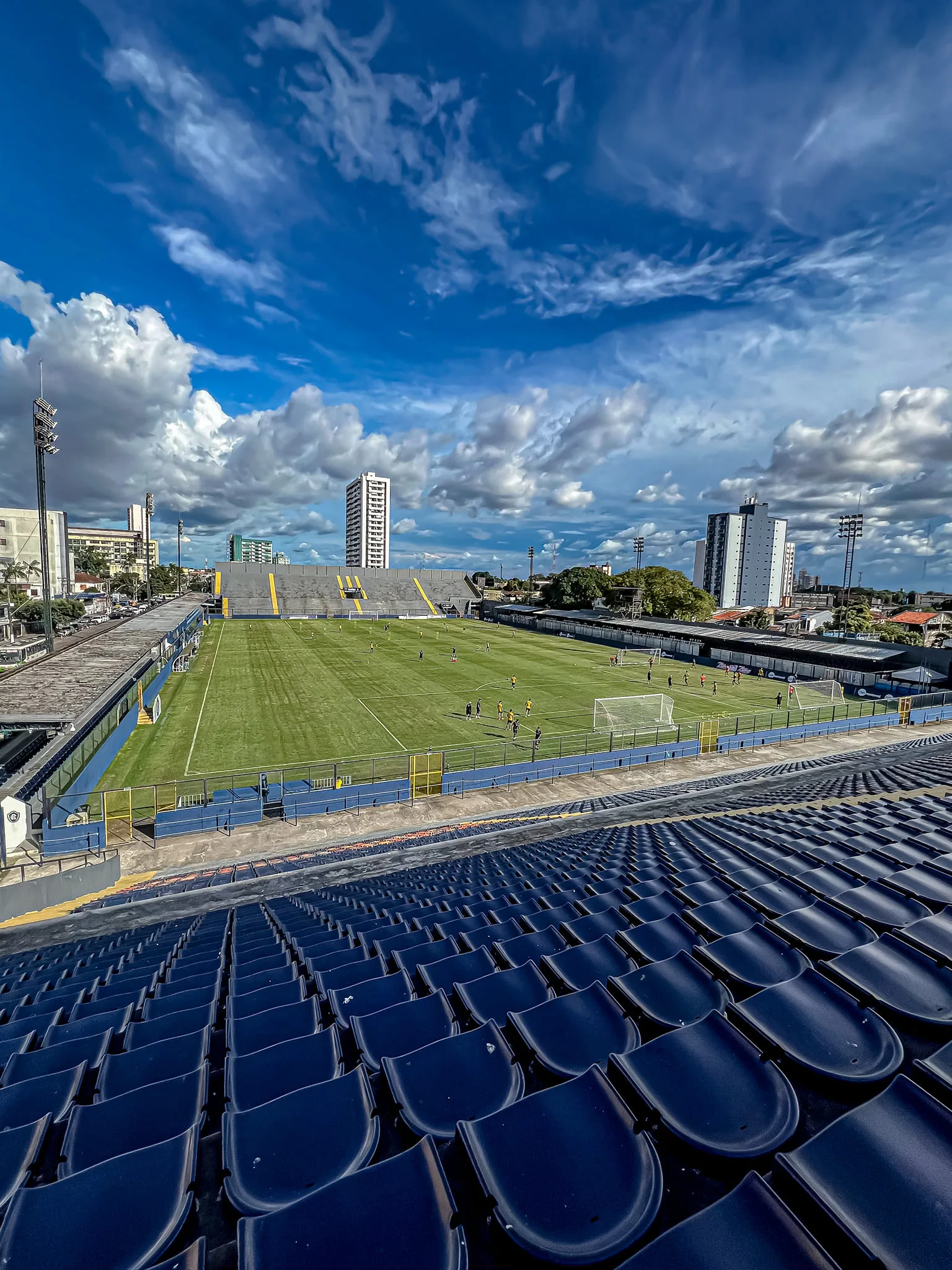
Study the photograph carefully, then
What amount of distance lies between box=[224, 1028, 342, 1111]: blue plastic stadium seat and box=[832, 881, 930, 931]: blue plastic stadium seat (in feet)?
17.1

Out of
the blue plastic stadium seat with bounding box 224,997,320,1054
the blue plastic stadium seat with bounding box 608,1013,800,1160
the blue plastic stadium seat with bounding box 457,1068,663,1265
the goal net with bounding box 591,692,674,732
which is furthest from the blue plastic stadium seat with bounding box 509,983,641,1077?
the goal net with bounding box 591,692,674,732

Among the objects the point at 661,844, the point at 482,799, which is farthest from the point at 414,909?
the point at 482,799

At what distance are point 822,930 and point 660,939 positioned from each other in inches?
60.0

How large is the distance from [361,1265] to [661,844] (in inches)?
448

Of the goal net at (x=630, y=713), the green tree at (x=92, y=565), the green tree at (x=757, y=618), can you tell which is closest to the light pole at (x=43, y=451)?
the goal net at (x=630, y=713)

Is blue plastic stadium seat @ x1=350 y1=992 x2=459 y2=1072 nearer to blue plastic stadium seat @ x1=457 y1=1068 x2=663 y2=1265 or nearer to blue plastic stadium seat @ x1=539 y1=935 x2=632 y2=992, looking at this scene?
blue plastic stadium seat @ x1=539 y1=935 x2=632 y2=992

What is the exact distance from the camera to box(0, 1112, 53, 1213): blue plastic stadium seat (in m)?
3.04

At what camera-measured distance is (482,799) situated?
71.8ft

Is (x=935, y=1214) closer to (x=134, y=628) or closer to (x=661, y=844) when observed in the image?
(x=661, y=844)

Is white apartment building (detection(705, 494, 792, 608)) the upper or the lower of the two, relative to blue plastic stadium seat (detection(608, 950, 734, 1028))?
upper

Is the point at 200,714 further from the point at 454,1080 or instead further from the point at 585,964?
the point at 454,1080

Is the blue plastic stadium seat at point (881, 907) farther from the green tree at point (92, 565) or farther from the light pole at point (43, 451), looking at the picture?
the green tree at point (92, 565)

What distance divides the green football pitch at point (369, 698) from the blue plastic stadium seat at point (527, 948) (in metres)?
21.3

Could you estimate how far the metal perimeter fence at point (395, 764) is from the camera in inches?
774
